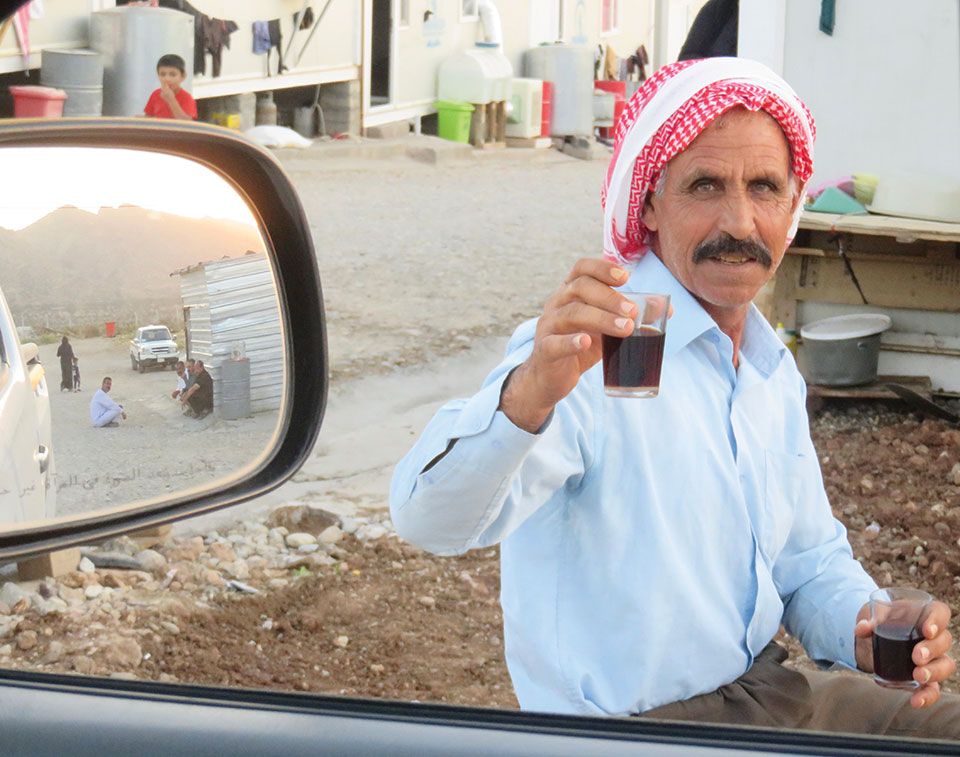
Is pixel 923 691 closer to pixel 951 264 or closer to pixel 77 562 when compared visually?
pixel 77 562

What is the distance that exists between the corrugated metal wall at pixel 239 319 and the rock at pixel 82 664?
262 cm

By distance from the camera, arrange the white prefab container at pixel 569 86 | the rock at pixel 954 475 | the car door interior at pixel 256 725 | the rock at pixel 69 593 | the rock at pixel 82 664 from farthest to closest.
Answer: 1. the white prefab container at pixel 569 86
2. the rock at pixel 954 475
3. the rock at pixel 69 593
4. the rock at pixel 82 664
5. the car door interior at pixel 256 725

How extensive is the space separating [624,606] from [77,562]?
2.94 metres

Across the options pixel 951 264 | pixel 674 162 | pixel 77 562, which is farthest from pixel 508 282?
pixel 674 162

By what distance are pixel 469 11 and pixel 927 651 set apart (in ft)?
57.7

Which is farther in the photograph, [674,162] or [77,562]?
[77,562]

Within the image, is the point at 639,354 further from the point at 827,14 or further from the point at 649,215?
the point at 827,14

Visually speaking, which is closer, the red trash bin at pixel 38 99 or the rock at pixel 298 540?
the rock at pixel 298 540

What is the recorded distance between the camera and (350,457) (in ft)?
19.0

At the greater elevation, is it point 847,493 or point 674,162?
point 674,162

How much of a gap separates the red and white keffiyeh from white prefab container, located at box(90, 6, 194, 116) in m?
11.0

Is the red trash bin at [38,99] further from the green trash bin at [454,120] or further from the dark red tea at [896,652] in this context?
the dark red tea at [896,652]

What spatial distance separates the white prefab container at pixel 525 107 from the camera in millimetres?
17797

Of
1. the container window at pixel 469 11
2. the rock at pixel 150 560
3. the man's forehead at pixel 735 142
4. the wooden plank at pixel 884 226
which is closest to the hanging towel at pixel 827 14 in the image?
the wooden plank at pixel 884 226
